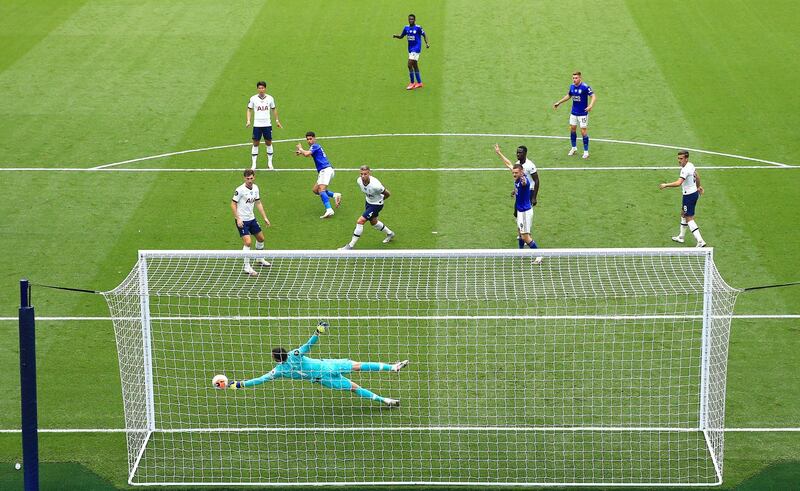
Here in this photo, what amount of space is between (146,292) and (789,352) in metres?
9.65

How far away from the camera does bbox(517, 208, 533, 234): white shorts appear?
2005 centimetres

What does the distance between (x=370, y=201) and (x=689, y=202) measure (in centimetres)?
589

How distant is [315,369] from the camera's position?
15.1 m

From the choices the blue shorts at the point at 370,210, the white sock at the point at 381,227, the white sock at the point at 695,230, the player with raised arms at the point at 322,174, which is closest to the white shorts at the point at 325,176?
the player with raised arms at the point at 322,174

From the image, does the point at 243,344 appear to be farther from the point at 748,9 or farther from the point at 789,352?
the point at 748,9

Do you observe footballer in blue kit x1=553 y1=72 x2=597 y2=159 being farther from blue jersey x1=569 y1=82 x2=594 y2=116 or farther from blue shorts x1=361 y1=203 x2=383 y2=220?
blue shorts x1=361 y1=203 x2=383 y2=220


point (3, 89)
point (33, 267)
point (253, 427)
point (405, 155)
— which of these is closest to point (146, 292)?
Answer: point (253, 427)

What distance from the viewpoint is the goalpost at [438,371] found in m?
14.6

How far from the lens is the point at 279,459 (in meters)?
14.8

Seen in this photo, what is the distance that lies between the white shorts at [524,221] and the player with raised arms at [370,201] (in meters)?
2.45

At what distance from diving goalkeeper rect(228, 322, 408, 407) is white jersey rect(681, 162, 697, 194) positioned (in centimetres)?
787

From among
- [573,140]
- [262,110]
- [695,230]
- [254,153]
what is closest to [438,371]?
[695,230]

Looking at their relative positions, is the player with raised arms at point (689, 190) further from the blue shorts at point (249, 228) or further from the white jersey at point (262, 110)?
the white jersey at point (262, 110)

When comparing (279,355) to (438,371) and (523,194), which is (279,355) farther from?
(523,194)
